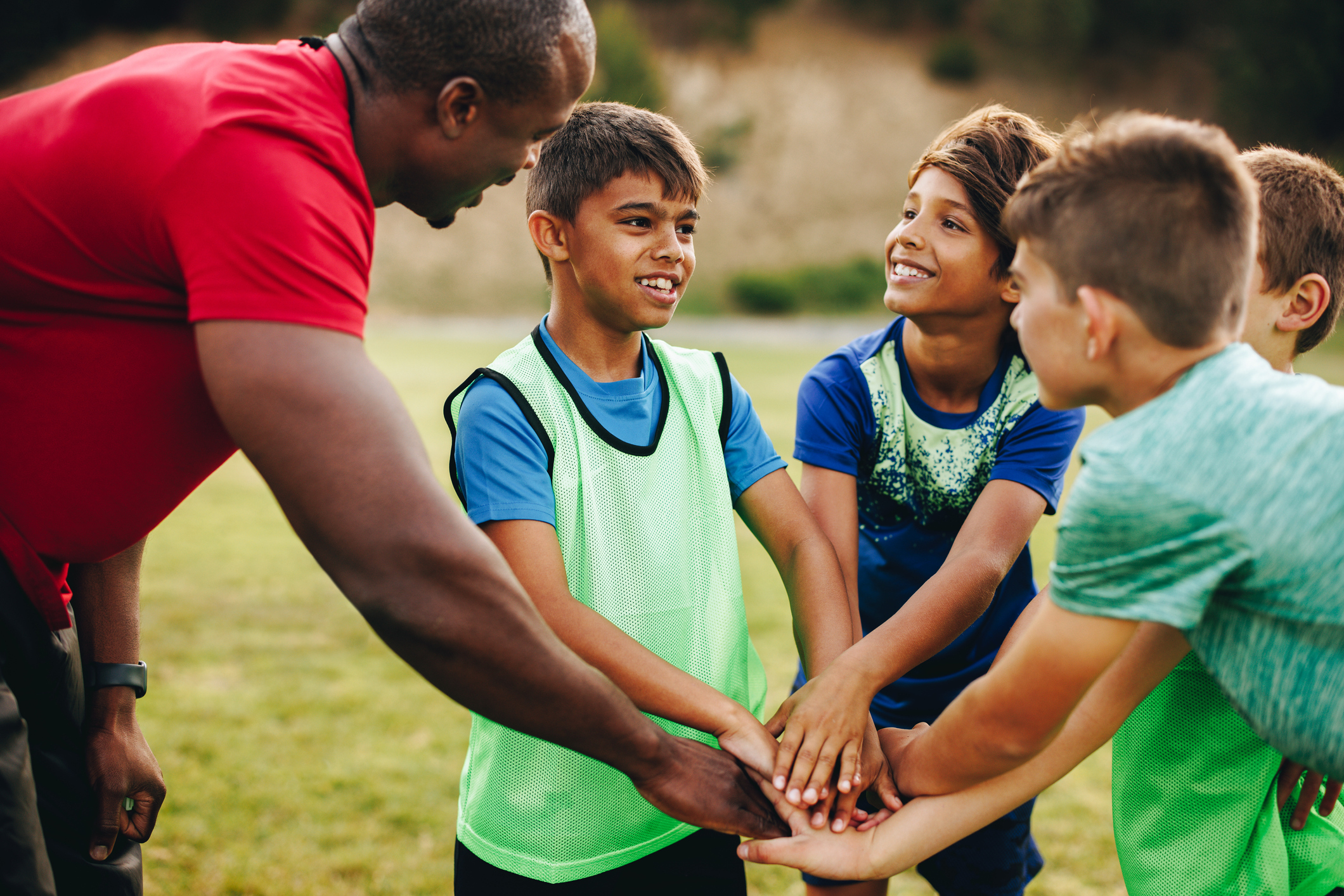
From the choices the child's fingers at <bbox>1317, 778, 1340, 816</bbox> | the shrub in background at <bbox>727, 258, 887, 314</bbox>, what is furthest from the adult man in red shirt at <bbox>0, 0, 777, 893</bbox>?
the shrub in background at <bbox>727, 258, 887, 314</bbox>

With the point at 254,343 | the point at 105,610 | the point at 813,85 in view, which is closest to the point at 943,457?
the point at 254,343

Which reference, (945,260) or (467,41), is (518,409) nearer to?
(467,41)

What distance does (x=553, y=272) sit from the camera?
7.68ft

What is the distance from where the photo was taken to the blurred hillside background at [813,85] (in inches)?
1535

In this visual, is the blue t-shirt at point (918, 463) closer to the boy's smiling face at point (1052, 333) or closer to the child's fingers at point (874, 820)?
the child's fingers at point (874, 820)

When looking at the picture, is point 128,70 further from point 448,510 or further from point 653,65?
point 653,65

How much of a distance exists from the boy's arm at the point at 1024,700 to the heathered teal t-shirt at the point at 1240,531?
7 cm

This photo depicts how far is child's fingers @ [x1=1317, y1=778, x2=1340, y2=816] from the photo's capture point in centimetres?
182

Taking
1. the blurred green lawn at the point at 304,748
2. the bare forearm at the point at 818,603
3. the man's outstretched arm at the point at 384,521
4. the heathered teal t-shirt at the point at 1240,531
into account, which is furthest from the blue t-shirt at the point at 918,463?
the blurred green lawn at the point at 304,748

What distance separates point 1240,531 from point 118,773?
2082mm

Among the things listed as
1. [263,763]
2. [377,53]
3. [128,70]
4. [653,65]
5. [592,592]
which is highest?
[653,65]

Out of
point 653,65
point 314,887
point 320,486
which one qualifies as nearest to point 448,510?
point 320,486

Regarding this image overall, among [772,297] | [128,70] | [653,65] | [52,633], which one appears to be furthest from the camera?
[653,65]

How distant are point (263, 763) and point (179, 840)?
2.20ft
